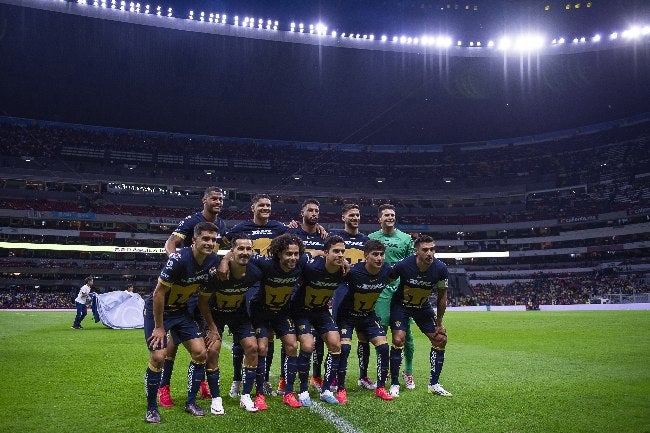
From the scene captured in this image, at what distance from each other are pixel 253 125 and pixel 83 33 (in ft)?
68.7

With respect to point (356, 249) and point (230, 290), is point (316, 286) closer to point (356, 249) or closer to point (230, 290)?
point (230, 290)

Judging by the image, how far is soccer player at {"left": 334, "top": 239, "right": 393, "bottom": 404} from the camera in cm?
686

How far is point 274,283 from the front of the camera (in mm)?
6500

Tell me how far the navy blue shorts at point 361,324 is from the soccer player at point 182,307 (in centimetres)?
206

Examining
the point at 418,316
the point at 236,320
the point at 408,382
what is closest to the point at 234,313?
the point at 236,320

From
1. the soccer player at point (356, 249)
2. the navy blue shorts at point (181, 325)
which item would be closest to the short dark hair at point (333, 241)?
the soccer player at point (356, 249)

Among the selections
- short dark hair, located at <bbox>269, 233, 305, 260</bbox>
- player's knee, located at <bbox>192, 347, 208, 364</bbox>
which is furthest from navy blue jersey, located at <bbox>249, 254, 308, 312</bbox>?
player's knee, located at <bbox>192, 347, 208, 364</bbox>

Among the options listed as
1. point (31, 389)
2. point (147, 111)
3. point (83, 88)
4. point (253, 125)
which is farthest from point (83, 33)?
point (31, 389)

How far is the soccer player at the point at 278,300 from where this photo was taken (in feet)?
20.8

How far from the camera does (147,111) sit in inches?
1935

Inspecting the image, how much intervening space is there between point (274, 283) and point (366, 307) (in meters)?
1.42

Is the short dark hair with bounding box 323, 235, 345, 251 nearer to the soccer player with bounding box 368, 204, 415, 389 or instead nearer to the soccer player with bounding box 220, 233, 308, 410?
the soccer player with bounding box 220, 233, 308, 410

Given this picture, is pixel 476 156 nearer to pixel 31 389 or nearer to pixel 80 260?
pixel 80 260

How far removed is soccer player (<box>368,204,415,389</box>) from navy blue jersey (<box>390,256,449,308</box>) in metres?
0.49
